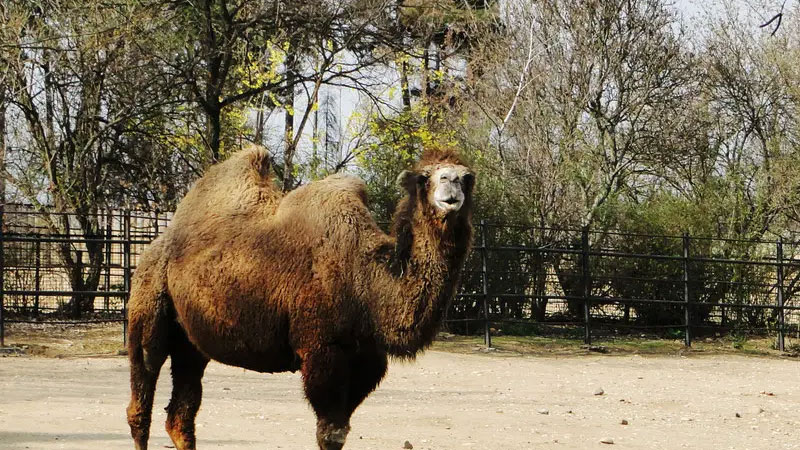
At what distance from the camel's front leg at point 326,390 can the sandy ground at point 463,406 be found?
89.9 inches

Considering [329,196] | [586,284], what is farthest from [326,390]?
[586,284]

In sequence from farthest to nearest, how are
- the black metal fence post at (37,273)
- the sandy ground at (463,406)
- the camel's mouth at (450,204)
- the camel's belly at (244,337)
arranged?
the black metal fence post at (37,273) < the sandy ground at (463,406) < the camel's belly at (244,337) < the camel's mouth at (450,204)

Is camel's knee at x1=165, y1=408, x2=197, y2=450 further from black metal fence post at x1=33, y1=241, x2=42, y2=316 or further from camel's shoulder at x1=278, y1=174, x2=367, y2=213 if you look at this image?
black metal fence post at x1=33, y1=241, x2=42, y2=316

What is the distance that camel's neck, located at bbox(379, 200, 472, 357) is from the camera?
568 centimetres

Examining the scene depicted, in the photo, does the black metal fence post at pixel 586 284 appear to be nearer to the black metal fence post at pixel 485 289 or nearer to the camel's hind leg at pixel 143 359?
the black metal fence post at pixel 485 289

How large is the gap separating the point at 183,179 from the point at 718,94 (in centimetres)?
1015

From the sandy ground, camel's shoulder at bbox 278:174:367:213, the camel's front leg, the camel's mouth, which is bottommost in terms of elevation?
the sandy ground

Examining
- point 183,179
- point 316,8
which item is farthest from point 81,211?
point 316,8

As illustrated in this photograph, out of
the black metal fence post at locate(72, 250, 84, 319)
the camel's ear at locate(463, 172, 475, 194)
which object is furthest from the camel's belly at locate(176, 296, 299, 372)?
the black metal fence post at locate(72, 250, 84, 319)

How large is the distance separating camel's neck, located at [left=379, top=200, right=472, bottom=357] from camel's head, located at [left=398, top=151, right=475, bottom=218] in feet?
0.28

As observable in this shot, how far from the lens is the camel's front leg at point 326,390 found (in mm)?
5715

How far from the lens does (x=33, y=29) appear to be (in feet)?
52.3

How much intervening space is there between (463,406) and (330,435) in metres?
5.37

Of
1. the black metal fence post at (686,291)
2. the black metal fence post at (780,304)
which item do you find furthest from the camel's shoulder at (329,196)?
the black metal fence post at (780,304)
